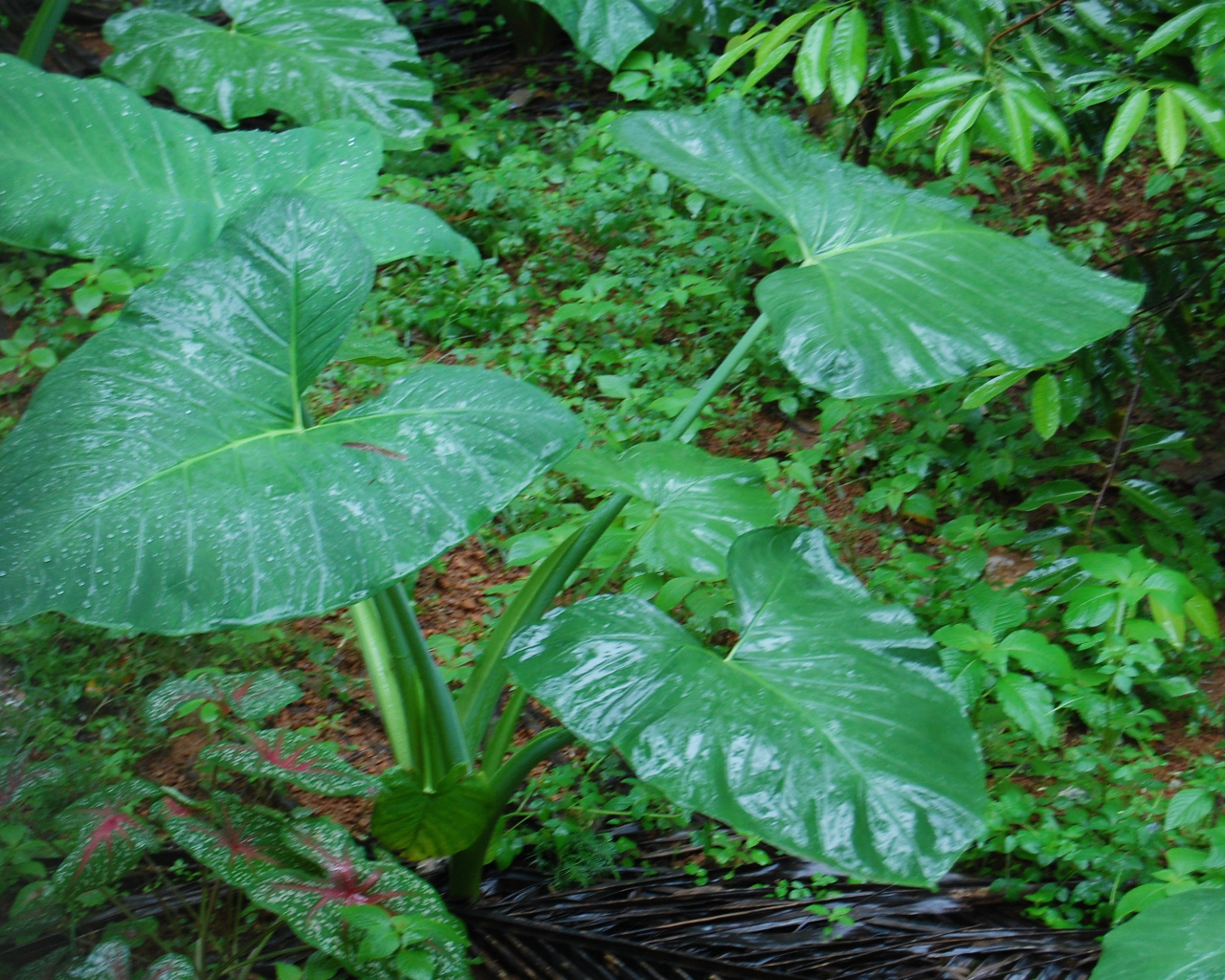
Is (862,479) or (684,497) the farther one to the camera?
(862,479)

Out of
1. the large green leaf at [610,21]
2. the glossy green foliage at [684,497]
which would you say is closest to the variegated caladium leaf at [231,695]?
the glossy green foliage at [684,497]

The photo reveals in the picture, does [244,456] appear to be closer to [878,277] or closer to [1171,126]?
[878,277]

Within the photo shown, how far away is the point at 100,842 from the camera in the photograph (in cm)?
122

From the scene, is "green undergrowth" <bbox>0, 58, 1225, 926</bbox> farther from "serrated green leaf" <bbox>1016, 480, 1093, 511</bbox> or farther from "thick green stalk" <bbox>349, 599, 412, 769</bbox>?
"thick green stalk" <bbox>349, 599, 412, 769</bbox>

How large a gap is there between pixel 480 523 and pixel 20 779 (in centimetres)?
78

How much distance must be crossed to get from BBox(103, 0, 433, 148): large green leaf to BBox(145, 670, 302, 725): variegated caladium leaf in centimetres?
138

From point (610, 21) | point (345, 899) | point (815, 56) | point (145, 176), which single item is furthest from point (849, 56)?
point (345, 899)

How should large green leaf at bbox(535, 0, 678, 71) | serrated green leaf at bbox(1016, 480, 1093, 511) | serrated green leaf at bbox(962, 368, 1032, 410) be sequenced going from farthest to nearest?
large green leaf at bbox(535, 0, 678, 71), serrated green leaf at bbox(1016, 480, 1093, 511), serrated green leaf at bbox(962, 368, 1032, 410)

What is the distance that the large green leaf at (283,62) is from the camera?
7.47ft

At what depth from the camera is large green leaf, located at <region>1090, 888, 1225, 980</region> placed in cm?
118

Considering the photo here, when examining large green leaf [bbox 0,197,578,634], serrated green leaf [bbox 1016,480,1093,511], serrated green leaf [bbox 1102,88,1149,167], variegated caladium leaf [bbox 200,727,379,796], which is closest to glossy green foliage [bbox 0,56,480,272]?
large green leaf [bbox 0,197,578,634]

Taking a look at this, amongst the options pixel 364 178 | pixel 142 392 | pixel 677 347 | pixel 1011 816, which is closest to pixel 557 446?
pixel 142 392

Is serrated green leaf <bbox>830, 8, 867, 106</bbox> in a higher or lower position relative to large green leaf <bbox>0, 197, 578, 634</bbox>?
higher

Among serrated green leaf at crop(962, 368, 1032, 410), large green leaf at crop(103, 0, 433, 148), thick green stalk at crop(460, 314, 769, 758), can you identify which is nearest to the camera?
thick green stalk at crop(460, 314, 769, 758)
